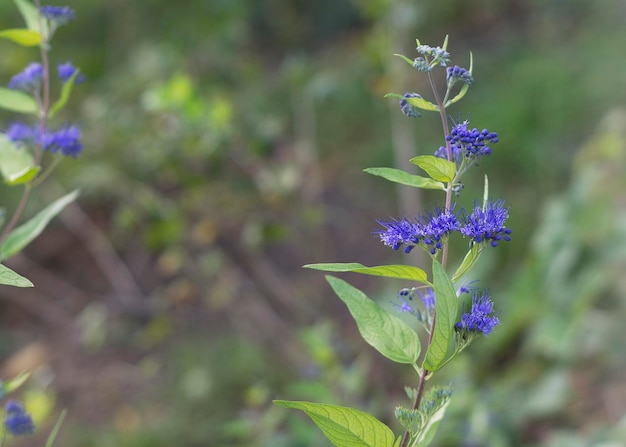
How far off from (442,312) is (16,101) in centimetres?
69

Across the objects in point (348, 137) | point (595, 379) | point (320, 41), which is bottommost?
point (595, 379)

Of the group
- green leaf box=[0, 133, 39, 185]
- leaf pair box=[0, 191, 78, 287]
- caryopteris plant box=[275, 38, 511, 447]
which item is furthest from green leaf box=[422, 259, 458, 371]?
green leaf box=[0, 133, 39, 185]

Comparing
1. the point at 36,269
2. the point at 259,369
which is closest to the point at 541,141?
the point at 259,369

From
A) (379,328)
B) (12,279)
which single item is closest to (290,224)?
(379,328)

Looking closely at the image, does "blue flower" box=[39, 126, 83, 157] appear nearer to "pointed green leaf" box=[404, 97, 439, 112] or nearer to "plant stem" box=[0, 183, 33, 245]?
"plant stem" box=[0, 183, 33, 245]

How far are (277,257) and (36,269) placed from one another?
4.12 ft

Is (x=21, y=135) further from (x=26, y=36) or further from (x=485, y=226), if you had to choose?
(x=485, y=226)

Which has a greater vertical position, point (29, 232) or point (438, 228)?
point (438, 228)

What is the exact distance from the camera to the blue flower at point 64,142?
98 centimetres

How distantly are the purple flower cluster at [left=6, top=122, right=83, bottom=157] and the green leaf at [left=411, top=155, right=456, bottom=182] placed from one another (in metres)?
0.53

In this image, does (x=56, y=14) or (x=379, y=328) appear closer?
(x=379, y=328)

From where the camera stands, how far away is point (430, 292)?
33.4 inches

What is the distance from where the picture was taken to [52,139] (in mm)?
984

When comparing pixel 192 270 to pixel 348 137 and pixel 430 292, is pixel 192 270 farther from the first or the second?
pixel 430 292
